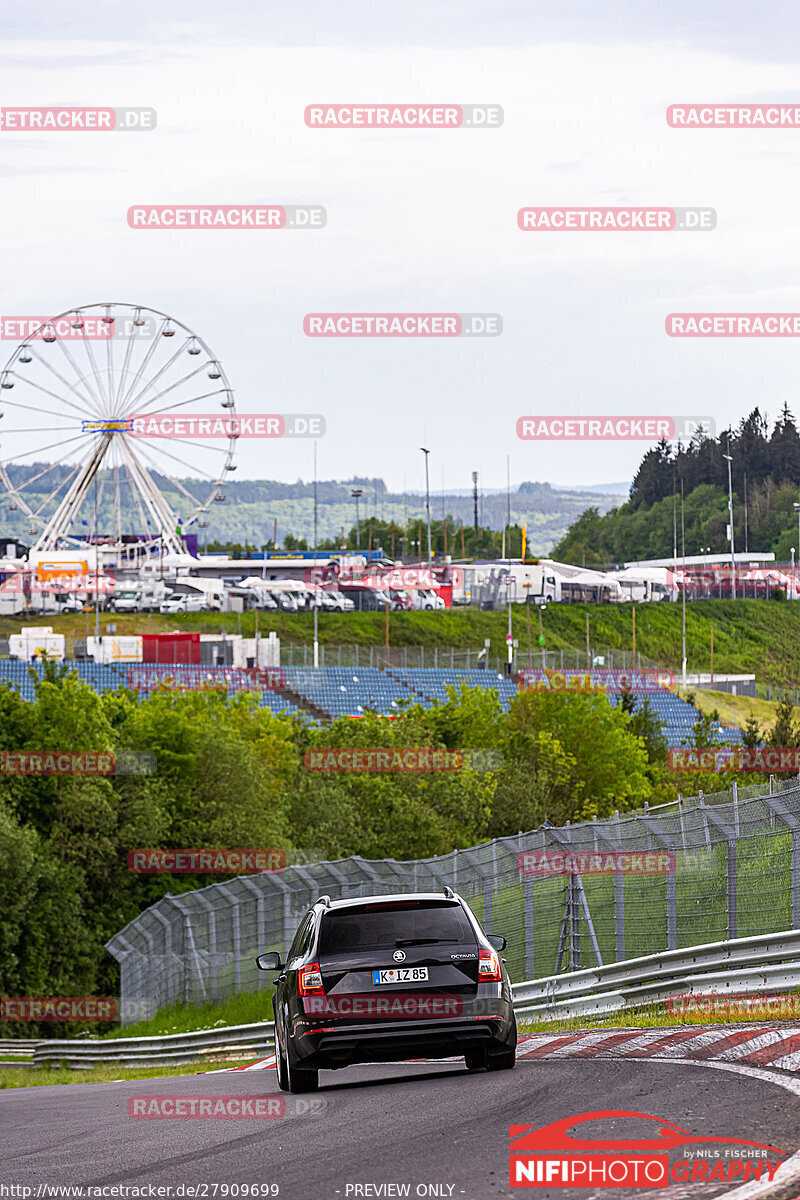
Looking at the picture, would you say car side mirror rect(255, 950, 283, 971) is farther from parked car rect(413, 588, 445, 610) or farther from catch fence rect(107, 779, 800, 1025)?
parked car rect(413, 588, 445, 610)

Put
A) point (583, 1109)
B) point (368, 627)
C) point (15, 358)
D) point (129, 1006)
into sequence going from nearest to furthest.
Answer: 1. point (583, 1109)
2. point (129, 1006)
3. point (15, 358)
4. point (368, 627)

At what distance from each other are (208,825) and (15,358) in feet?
157

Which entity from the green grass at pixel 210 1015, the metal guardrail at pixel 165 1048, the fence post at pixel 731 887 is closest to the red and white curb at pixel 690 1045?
the fence post at pixel 731 887

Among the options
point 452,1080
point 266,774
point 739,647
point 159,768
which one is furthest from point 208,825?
point 739,647

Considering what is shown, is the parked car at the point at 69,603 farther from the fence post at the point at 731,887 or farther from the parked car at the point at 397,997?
the parked car at the point at 397,997

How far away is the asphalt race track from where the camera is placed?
739cm

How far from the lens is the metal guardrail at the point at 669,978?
43.0 feet

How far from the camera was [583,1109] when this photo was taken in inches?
350

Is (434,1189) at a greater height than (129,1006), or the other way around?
(434,1189)

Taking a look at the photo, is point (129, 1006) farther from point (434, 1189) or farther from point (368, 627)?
point (368, 627)

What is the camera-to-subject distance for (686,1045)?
37.8 ft

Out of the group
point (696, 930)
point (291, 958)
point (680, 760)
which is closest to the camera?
point (291, 958)

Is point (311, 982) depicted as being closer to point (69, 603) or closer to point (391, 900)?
point (391, 900)

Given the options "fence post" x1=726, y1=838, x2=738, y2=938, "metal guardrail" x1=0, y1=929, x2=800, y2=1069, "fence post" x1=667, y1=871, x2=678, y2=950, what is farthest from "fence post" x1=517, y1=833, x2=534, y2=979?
"fence post" x1=726, y1=838, x2=738, y2=938
